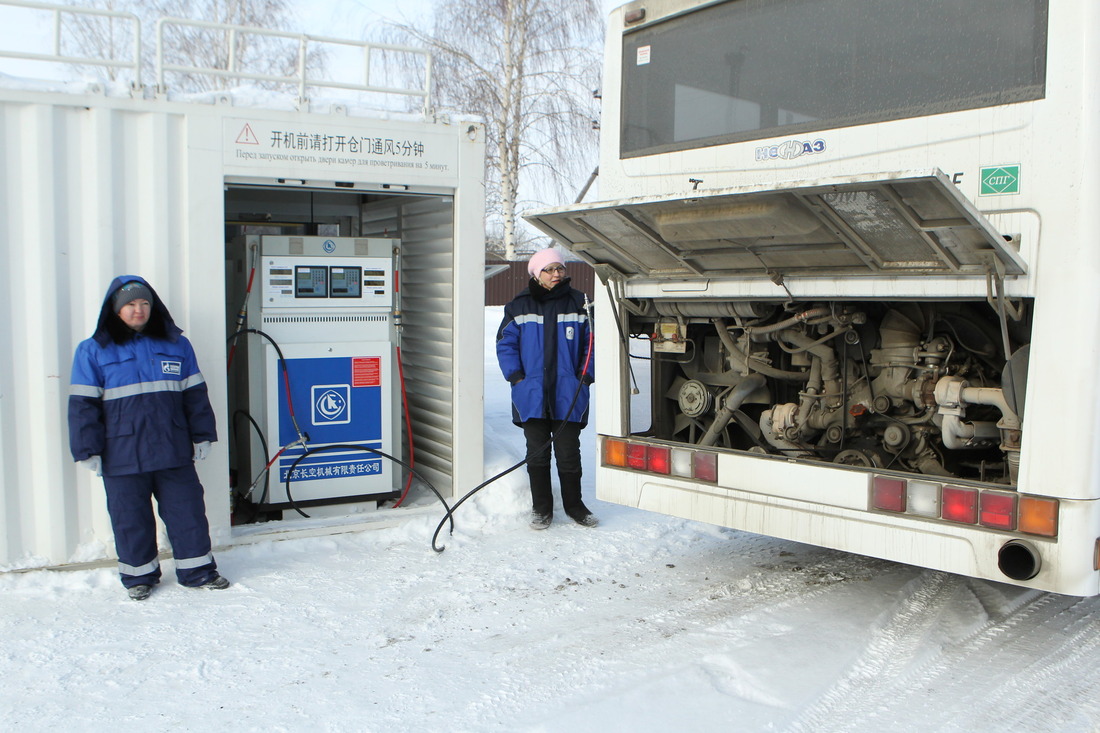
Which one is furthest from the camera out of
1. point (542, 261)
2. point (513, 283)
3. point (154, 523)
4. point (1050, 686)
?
point (513, 283)

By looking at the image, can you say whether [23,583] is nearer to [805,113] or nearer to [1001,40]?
[805,113]

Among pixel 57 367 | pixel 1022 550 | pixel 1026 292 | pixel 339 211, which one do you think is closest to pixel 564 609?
pixel 1022 550

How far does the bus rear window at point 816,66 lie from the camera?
12.2 ft

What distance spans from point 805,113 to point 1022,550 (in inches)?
80.1

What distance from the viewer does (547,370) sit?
6.17 m

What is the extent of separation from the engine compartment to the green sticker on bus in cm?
46

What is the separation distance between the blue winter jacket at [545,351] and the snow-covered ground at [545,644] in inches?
34.9

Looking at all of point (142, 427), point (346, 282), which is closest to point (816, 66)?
point (346, 282)

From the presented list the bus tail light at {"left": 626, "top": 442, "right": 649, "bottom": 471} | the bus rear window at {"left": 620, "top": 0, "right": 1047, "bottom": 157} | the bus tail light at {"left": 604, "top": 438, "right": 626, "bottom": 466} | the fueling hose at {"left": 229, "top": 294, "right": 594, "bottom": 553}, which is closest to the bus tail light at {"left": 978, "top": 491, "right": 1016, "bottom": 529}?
the bus rear window at {"left": 620, "top": 0, "right": 1047, "bottom": 157}

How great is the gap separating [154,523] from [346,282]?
6.66 ft

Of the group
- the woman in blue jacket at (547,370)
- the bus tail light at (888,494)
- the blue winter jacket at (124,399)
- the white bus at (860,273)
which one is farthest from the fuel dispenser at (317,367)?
the bus tail light at (888,494)

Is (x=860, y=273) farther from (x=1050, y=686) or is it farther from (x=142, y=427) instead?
(x=142, y=427)

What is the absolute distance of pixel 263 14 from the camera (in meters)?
22.0

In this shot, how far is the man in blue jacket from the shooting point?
4625 mm
